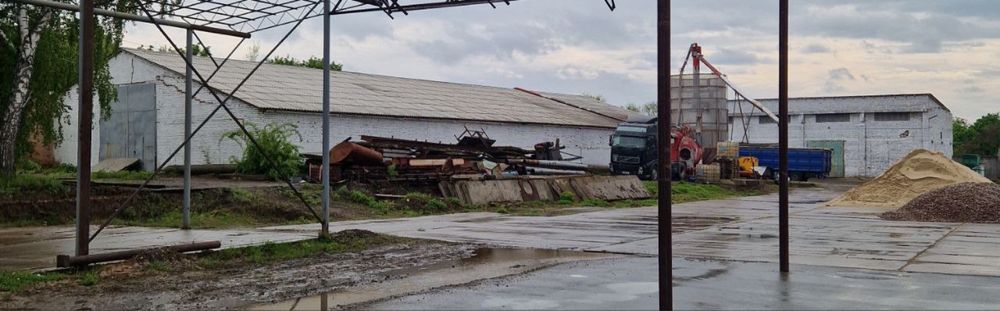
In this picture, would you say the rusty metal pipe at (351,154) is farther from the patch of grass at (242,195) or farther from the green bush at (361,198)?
the patch of grass at (242,195)

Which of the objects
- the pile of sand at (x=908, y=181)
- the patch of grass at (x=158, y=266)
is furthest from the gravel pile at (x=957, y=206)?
the patch of grass at (x=158, y=266)

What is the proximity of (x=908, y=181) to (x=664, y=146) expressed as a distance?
27.8m

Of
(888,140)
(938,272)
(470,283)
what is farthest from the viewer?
(888,140)

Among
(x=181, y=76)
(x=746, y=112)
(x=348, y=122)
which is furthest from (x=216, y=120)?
(x=746, y=112)

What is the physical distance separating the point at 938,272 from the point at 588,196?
65.7 ft

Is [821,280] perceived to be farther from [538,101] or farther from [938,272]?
[538,101]

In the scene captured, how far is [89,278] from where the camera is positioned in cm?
1087

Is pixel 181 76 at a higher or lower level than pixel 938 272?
higher

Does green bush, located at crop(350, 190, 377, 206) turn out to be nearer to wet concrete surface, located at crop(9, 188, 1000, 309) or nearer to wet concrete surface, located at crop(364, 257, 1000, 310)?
wet concrete surface, located at crop(9, 188, 1000, 309)

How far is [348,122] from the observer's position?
34656mm

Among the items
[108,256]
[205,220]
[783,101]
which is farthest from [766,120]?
[108,256]

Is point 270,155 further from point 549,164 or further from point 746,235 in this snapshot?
point 746,235

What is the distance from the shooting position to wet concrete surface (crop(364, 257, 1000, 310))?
905 centimetres

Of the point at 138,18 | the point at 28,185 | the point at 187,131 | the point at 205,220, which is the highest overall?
the point at 138,18
